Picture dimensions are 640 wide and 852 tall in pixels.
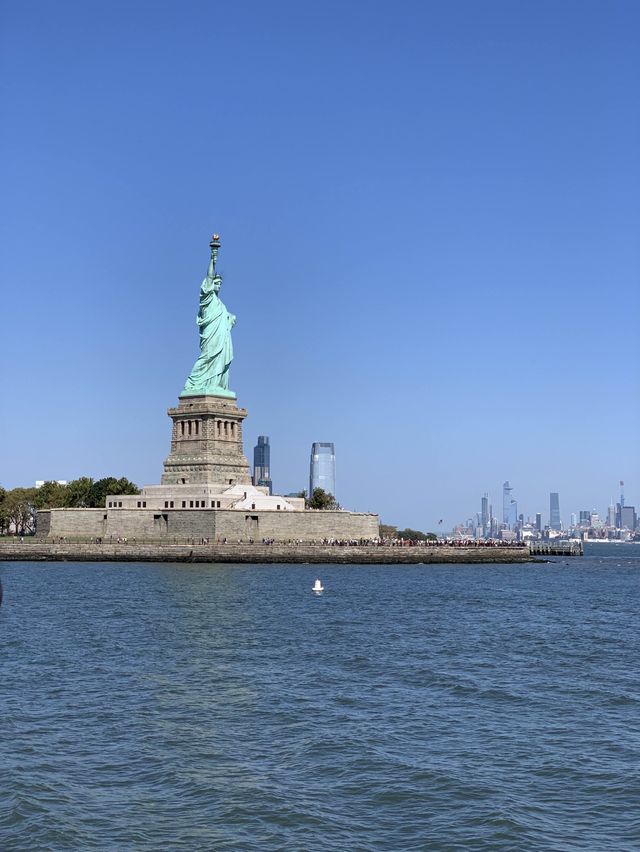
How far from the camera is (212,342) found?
109812 millimetres

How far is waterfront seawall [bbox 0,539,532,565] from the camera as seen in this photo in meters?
95.6

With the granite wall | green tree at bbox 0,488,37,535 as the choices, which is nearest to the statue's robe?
the granite wall

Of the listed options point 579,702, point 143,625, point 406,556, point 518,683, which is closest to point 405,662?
point 518,683

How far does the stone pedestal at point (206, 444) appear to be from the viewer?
10588 cm

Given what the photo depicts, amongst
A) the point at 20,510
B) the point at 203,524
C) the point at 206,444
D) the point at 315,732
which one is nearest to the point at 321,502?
the point at 206,444

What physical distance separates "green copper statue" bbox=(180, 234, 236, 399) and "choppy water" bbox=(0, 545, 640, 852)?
59333mm

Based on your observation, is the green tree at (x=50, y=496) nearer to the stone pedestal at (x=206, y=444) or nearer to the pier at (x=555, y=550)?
the stone pedestal at (x=206, y=444)

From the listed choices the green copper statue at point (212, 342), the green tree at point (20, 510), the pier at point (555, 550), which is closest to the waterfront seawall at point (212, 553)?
→ the green copper statue at point (212, 342)

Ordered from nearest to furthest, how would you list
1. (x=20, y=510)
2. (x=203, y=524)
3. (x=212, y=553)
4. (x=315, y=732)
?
(x=315, y=732)
(x=212, y=553)
(x=203, y=524)
(x=20, y=510)

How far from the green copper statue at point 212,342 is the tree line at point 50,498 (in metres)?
21.8

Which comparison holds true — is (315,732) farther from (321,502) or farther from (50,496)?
(50,496)

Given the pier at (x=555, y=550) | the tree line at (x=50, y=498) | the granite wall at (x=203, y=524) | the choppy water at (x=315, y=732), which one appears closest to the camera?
the choppy water at (x=315, y=732)

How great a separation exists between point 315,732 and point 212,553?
70503 millimetres

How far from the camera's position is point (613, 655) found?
1559 inches
